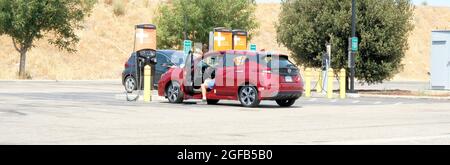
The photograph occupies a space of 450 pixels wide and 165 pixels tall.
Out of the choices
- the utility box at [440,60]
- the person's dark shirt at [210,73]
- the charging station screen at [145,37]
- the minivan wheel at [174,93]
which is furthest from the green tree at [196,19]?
the person's dark shirt at [210,73]

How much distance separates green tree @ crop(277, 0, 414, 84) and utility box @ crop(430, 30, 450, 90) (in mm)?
1788

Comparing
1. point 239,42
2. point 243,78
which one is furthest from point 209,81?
point 239,42

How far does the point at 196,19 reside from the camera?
188 ft

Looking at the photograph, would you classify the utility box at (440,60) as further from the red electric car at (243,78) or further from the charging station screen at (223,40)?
the red electric car at (243,78)

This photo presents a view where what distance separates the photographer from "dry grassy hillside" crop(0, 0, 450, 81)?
62.4 meters

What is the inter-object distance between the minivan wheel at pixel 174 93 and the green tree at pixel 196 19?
103 ft

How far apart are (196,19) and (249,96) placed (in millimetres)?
34149

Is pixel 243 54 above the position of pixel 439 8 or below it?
below

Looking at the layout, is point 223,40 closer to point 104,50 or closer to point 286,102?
point 286,102
